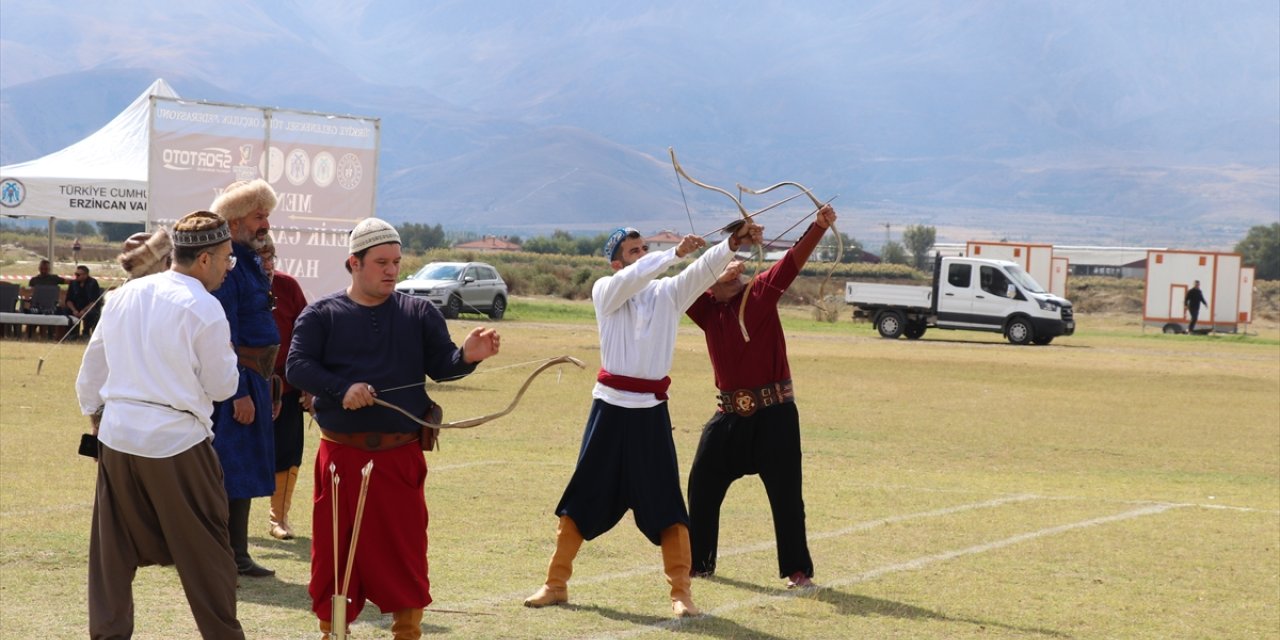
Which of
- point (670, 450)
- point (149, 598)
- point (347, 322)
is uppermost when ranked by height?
point (347, 322)

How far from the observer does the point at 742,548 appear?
925 cm

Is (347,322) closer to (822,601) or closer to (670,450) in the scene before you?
(670,450)

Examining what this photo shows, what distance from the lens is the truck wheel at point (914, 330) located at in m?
40.0

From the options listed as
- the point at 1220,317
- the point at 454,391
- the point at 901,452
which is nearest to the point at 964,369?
the point at 454,391

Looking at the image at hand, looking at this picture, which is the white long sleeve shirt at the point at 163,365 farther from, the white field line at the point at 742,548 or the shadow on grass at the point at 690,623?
the shadow on grass at the point at 690,623

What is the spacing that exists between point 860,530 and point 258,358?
4479mm

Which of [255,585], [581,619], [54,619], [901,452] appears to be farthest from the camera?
[901,452]

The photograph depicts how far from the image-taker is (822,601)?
303 inches

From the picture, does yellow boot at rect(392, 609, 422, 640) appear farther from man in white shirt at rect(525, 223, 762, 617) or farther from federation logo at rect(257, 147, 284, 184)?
federation logo at rect(257, 147, 284, 184)

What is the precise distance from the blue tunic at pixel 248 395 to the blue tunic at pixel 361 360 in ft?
4.47

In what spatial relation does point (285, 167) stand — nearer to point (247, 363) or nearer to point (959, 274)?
point (247, 363)

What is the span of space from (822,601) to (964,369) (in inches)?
819

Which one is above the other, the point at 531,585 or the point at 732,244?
the point at 732,244

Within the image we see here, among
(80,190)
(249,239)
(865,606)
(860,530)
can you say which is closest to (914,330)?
(80,190)
